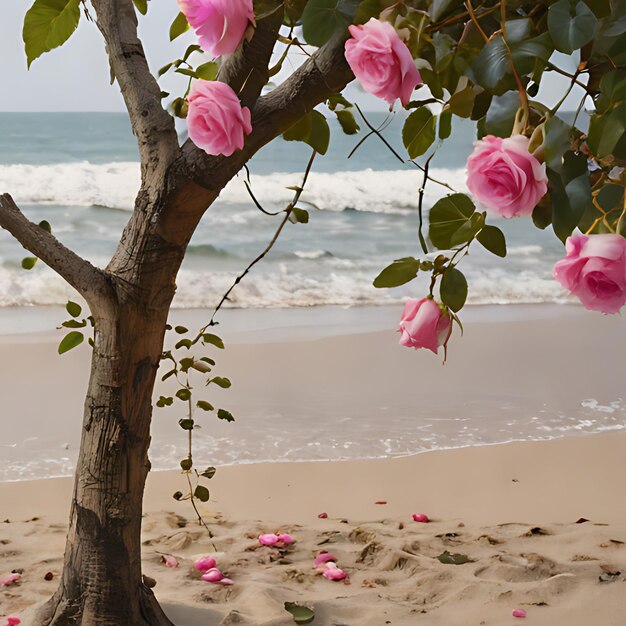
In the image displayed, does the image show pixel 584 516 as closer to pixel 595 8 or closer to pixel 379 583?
pixel 379 583

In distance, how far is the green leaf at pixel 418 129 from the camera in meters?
0.88

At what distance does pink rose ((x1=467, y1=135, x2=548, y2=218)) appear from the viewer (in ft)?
1.87

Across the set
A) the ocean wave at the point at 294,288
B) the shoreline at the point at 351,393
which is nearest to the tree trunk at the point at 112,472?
the shoreline at the point at 351,393

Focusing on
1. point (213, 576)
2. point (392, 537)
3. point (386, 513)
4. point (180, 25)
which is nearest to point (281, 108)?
point (180, 25)

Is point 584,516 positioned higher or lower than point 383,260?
lower

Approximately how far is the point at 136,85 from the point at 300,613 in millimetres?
1003

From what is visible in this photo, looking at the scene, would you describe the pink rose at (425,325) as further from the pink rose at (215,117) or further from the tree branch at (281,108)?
the tree branch at (281,108)

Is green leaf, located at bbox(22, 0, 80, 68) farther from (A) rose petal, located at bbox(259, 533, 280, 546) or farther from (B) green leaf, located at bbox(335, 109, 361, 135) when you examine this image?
(A) rose petal, located at bbox(259, 533, 280, 546)

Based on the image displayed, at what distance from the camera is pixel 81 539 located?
1373 mm

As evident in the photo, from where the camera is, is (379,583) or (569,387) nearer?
(379,583)

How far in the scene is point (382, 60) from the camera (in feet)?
2.12

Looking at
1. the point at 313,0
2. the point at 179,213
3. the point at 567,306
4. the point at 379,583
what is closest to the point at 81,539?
the point at 179,213

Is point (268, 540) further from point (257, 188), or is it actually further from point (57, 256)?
point (257, 188)

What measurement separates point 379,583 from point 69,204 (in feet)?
26.1
